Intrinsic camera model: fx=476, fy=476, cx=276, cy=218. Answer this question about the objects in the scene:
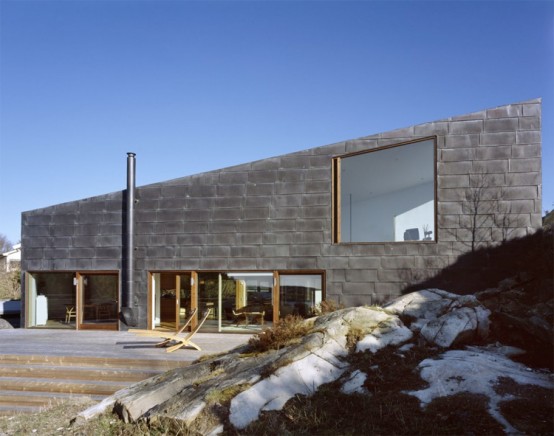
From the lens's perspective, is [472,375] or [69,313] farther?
[69,313]

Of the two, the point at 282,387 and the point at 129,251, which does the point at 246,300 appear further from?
the point at 282,387

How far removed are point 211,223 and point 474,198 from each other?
6.86 m

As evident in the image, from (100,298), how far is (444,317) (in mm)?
10496

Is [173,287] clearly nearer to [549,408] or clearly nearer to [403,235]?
[403,235]

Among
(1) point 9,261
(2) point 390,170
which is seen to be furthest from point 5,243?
(2) point 390,170

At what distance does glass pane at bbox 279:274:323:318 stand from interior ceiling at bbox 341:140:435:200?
8.17 feet

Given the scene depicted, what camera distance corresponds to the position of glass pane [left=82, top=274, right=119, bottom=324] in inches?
556

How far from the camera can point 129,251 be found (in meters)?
13.7

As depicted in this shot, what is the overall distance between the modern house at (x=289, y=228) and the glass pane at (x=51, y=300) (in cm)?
4

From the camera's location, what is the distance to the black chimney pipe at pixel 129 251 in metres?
13.6

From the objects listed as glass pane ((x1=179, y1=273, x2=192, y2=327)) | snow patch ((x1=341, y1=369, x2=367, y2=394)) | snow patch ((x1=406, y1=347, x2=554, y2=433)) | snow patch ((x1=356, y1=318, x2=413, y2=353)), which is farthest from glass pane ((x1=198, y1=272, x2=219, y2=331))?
snow patch ((x1=406, y1=347, x2=554, y2=433))

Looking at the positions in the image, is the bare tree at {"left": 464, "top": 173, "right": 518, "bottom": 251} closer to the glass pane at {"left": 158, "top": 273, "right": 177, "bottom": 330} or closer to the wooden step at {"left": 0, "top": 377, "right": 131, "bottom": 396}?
the glass pane at {"left": 158, "top": 273, "right": 177, "bottom": 330}

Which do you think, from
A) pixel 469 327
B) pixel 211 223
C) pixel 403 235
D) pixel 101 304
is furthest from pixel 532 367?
Answer: pixel 101 304

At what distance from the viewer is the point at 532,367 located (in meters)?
6.34
